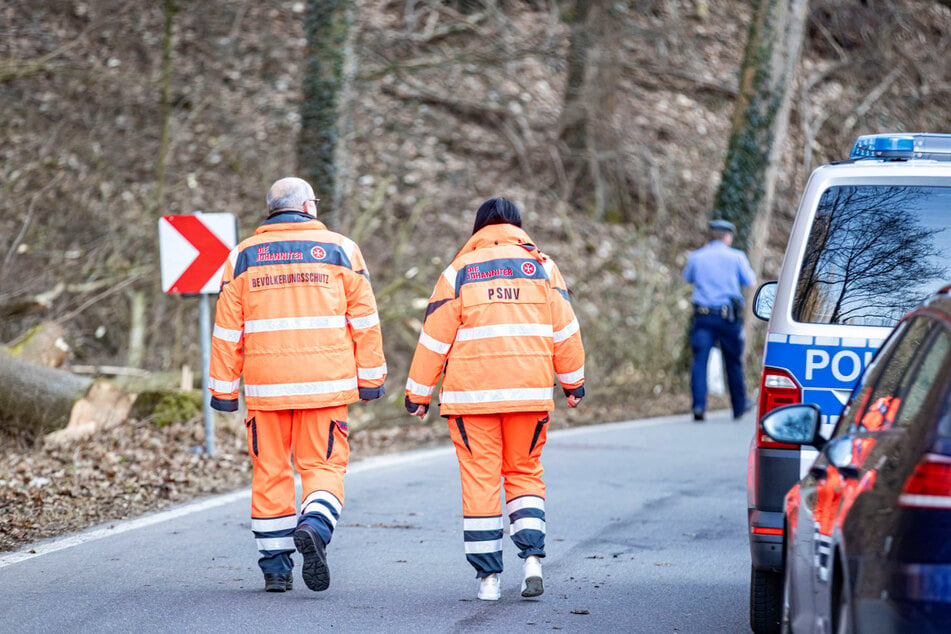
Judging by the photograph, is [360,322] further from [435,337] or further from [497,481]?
[497,481]

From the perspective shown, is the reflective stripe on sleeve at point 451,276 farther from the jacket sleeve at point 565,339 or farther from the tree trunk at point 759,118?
the tree trunk at point 759,118

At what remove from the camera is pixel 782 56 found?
18.1 m

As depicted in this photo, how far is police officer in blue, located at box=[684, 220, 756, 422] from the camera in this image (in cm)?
1377

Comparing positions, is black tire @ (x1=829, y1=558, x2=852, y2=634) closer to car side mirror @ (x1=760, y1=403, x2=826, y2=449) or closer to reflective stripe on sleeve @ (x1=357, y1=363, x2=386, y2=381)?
car side mirror @ (x1=760, y1=403, x2=826, y2=449)

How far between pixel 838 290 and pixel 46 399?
7244 millimetres

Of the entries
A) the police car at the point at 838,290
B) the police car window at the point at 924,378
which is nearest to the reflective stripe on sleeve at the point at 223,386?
the police car at the point at 838,290

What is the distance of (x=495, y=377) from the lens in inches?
243

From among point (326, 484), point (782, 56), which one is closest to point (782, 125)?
point (782, 56)

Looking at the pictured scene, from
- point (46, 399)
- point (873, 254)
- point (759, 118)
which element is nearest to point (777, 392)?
point (873, 254)

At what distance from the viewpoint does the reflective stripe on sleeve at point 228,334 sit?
21.4ft

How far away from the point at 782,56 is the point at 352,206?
629 cm

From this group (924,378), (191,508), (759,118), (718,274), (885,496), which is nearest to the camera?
(885,496)

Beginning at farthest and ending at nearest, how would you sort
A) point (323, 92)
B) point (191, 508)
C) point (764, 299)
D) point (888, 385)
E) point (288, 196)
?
point (323, 92) < point (191, 508) < point (764, 299) < point (288, 196) < point (888, 385)

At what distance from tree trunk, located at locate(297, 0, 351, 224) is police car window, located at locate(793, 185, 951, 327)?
9.92 meters
